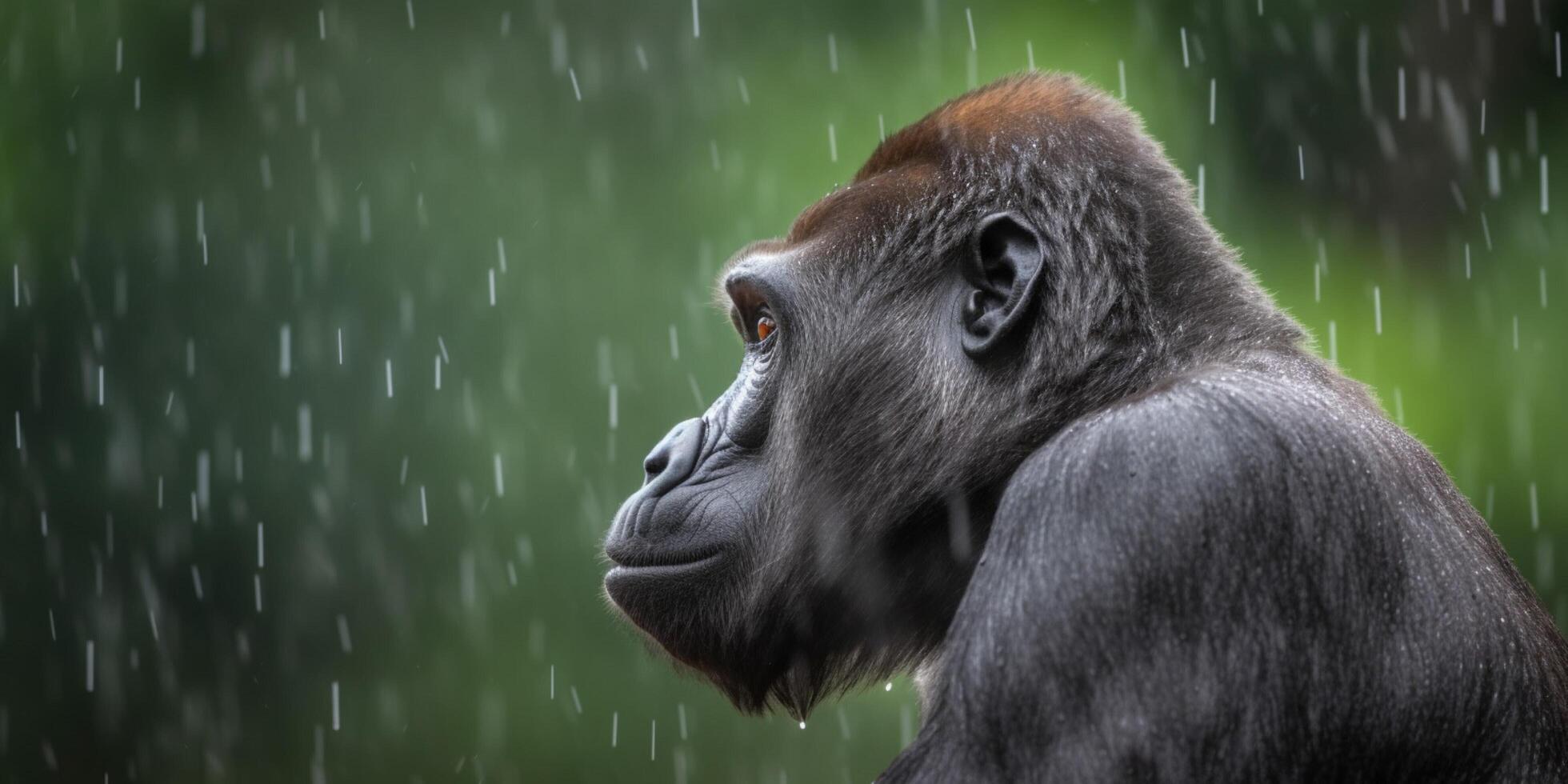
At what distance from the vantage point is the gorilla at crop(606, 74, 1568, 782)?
1762 millimetres

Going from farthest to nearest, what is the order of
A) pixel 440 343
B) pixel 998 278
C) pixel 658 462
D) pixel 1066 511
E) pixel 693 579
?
pixel 440 343 < pixel 658 462 < pixel 693 579 < pixel 998 278 < pixel 1066 511

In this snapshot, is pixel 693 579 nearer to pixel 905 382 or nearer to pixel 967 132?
pixel 905 382

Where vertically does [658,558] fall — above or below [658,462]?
below

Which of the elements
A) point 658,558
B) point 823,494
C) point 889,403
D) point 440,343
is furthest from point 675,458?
point 440,343

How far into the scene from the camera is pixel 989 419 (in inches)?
86.6

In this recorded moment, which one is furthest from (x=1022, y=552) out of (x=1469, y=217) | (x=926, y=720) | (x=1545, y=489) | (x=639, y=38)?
(x=639, y=38)

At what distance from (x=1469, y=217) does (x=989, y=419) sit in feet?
15.1

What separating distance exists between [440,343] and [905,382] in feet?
15.5

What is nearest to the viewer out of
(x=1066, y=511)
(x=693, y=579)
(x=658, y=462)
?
(x=1066, y=511)

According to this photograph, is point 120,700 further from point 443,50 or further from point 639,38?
point 639,38

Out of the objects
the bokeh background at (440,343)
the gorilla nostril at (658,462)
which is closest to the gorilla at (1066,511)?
the gorilla nostril at (658,462)

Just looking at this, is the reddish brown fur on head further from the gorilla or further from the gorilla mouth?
the gorilla mouth

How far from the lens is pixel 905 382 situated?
2322 millimetres

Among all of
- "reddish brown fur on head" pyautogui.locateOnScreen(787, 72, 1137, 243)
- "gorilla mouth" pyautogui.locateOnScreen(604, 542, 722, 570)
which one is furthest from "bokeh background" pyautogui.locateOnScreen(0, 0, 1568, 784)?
"gorilla mouth" pyautogui.locateOnScreen(604, 542, 722, 570)
